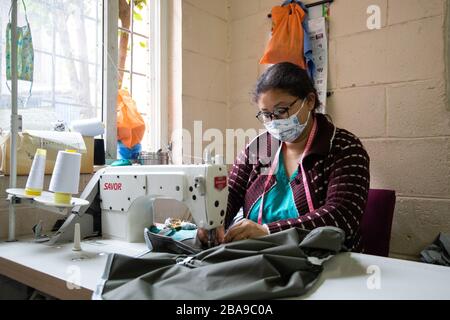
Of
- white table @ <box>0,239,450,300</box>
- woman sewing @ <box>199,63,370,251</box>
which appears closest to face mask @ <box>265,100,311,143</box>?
woman sewing @ <box>199,63,370,251</box>

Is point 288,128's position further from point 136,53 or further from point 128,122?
point 136,53

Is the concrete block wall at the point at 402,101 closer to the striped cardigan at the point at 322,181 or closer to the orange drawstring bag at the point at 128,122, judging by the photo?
the striped cardigan at the point at 322,181

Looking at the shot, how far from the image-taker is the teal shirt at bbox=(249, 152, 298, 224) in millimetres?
1277

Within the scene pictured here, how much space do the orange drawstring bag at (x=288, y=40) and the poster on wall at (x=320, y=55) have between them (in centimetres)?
8

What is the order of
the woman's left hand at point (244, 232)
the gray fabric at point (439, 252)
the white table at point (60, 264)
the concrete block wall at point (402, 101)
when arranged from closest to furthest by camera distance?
the white table at point (60, 264) → the woman's left hand at point (244, 232) → the gray fabric at point (439, 252) → the concrete block wall at point (402, 101)

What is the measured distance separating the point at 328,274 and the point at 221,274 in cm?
26

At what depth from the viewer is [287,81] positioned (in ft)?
4.32

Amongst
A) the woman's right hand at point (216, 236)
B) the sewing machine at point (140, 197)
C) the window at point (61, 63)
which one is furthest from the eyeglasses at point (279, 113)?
the window at point (61, 63)

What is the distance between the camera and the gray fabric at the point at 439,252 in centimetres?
152

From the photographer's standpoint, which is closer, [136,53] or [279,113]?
[279,113]

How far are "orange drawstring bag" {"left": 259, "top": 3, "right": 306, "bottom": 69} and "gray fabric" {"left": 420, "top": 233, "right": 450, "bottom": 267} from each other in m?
1.10

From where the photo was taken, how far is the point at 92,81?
1845 millimetres

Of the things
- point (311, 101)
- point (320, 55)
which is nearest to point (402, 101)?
point (320, 55)
